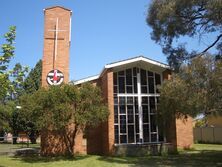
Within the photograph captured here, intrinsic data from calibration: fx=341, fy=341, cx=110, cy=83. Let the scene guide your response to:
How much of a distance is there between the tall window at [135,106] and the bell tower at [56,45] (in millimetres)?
4252

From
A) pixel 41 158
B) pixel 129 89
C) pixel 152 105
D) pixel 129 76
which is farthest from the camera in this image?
pixel 152 105

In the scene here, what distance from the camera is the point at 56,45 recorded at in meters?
26.7

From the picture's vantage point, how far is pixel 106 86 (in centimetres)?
2547

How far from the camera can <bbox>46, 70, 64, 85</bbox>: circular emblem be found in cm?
2586

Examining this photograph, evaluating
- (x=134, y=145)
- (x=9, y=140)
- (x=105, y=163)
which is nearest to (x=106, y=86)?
(x=134, y=145)

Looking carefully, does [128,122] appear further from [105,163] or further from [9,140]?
[9,140]

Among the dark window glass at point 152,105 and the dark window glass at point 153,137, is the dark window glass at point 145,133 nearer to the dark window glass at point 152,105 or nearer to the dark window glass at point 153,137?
the dark window glass at point 153,137

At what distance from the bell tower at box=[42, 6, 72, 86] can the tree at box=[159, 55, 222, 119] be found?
9883mm

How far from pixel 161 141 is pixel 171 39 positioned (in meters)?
7.99

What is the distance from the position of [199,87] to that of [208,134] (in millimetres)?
24101

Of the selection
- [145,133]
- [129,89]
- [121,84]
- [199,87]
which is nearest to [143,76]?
[129,89]

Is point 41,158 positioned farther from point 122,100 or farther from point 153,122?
point 153,122

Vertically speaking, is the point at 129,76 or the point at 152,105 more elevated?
the point at 129,76

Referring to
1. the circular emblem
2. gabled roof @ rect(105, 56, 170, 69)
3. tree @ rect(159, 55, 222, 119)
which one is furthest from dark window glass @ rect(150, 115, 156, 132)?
the circular emblem
